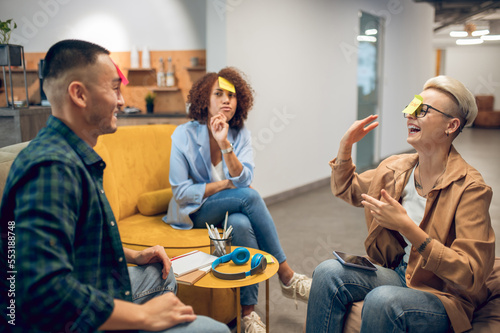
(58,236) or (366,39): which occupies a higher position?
(366,39)

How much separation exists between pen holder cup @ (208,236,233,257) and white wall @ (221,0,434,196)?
8.99 ft

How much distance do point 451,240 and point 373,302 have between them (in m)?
0.37

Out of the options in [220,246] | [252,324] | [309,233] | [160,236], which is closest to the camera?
[220,246]

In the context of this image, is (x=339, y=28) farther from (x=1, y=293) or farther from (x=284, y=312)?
(x=1, y=293)

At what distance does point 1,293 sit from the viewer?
3.60 ft

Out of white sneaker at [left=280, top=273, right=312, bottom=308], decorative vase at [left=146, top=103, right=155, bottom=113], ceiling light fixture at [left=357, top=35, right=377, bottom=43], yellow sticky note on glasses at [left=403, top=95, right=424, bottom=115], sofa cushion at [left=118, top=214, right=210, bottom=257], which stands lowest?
white sneaker at [left=280, top=273, right=312, bottom=308]

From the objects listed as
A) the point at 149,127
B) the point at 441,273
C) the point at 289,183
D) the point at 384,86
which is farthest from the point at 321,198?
the point at 441,273

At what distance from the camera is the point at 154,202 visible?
2.75 m

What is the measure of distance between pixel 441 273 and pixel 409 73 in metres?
8.42

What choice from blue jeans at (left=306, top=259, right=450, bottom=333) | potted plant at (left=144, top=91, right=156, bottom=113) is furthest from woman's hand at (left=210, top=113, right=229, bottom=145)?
potted plant at (left=144, top=91, right=156, bottom=113)

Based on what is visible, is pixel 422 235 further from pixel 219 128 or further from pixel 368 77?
pixel 368 77

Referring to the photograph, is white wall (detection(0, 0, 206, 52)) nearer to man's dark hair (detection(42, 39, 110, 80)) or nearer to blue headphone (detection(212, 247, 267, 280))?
blue headphone (detection(212, 247, 267, 280))

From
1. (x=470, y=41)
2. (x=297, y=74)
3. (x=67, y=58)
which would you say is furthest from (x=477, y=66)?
(x=67, y=58)

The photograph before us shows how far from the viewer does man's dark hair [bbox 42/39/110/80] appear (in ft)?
3.77
